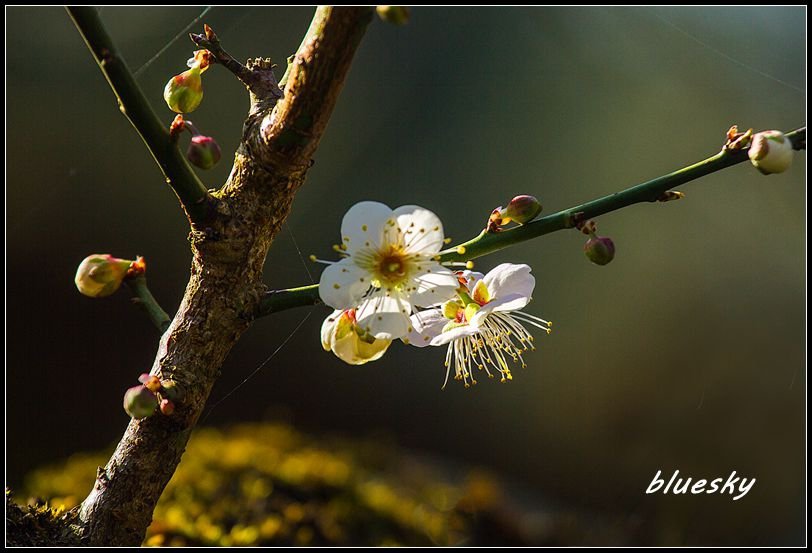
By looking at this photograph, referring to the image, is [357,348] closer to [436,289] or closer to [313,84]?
[436,289]

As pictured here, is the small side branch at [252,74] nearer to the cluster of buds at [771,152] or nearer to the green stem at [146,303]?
the green stem at [146,303]

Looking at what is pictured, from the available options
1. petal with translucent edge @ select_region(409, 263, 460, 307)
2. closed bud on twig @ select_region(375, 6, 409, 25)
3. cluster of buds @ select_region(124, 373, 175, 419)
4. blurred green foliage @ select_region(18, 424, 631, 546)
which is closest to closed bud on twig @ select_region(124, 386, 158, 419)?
cluster of buds @ select_region(124, 373, 175, 419)

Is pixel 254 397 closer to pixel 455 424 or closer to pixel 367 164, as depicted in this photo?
pixel 455 424

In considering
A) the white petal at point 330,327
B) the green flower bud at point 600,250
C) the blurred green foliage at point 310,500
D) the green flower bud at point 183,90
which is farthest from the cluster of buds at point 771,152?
the blurred green foliage at point 310,500

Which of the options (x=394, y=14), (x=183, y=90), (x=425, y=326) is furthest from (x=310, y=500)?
(x=394, y=14)

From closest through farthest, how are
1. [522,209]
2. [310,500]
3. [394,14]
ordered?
[394,14]
[522,209]
[310,500]
